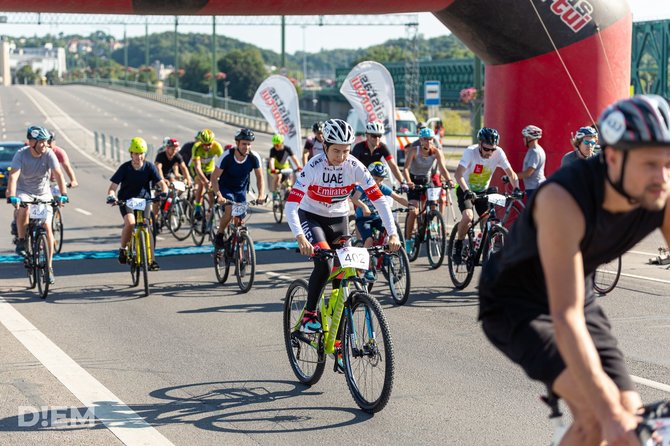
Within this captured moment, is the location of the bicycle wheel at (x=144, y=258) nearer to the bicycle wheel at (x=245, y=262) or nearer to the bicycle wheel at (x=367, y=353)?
the bicycle wheel at (x=245, y=262)

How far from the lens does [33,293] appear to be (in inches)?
494

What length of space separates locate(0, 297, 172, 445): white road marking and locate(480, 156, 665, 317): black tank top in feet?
10.5

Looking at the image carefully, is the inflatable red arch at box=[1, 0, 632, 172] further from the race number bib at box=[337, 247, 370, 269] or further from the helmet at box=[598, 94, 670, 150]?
the helmet at box=[598, 94, 670, 150]

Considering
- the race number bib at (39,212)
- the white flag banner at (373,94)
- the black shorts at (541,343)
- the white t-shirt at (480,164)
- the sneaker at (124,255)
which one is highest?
the white flag banner at (373,94)

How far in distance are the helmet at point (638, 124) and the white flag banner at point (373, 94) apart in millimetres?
18257

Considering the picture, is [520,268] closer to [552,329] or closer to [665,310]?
[552,329]

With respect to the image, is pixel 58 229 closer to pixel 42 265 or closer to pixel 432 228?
pixel 42 265

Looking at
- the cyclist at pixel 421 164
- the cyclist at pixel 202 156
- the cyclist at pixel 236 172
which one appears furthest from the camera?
the cyclist at pixel 202 156

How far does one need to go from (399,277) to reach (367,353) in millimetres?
4528

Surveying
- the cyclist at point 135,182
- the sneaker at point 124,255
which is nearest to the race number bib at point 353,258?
the cyclist at point 135,182

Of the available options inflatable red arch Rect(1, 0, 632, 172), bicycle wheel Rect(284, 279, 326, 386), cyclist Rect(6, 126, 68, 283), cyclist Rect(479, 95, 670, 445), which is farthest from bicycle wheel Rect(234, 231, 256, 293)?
cyclist Rect(479, 95, 670, 445)

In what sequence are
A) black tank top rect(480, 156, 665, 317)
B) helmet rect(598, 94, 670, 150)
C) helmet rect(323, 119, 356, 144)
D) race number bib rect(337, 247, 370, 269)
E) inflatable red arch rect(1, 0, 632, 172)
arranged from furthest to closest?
inflatable red arch rect(1, 0, 632, 172)
helmet rect(323, 119, 356, 144)
race number bib rect(337, 247, 370, 269)
black tank top rect(480, 156, 665, 317)
helmet rect(598, 94, 670, 150)

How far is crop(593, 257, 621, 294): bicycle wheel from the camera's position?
11.9 metres

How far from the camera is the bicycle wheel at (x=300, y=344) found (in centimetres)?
772
